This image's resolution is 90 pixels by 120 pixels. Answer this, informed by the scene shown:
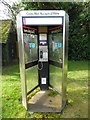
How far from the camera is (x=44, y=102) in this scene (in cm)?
582

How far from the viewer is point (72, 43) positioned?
14758 mm

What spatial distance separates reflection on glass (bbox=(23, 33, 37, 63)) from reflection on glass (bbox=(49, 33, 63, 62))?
1.62 feet

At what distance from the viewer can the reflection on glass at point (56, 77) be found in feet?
19.2

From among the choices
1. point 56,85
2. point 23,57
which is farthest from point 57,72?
point 23,57

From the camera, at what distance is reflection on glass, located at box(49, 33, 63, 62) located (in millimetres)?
5770

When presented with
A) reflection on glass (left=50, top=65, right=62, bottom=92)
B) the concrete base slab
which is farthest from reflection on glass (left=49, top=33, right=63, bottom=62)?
the concrete base slab

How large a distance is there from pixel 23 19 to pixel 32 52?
1515 mm

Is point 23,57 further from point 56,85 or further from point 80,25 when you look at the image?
point 80,25

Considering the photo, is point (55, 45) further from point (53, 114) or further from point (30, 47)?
point (53, 114)

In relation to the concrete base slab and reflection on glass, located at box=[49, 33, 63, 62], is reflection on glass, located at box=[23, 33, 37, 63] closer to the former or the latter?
reflection on glass, located at box=[49, 33, 63, 62]

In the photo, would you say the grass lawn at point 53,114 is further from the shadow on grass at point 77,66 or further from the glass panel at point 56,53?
the shadow on grass at point 77,66

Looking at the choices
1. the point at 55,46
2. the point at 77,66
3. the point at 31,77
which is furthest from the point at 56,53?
the point at 77,66

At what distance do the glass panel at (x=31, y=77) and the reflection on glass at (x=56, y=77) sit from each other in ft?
1.66

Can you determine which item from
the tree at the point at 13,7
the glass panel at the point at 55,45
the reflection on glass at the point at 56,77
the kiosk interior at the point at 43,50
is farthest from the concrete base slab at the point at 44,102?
the tree at the point at 13,7
